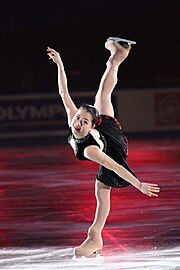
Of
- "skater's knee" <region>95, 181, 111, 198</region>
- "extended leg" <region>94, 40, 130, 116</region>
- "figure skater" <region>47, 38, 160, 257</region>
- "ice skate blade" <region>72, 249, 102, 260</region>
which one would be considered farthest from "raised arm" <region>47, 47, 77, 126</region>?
"ice skate blade" <region>72, 249, 102, 260</region>

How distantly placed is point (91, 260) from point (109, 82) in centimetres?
110

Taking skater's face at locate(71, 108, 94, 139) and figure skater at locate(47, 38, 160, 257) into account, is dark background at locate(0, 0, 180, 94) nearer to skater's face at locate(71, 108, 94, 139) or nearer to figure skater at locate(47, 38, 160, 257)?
figure skater at locate(47, 38, 160, 257)

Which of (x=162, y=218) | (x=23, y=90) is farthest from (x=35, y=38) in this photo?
(x=162, y=218)

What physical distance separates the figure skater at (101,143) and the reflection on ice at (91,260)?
13 centimetres

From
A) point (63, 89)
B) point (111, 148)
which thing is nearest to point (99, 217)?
point (111, 148)

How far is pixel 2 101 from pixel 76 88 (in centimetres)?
222

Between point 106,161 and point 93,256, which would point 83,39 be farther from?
point 106,161

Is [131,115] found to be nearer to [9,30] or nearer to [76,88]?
[76,88]

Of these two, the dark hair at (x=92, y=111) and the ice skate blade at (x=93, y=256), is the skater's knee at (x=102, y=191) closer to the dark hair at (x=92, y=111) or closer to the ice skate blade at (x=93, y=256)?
the ice skate blade at (x=93, y=256)

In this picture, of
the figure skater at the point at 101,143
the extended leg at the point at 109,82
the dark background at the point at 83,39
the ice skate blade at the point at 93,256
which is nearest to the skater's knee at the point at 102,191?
the figure skater at the point at 101,143

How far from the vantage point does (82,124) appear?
4.51 meters

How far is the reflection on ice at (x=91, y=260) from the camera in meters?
4.48

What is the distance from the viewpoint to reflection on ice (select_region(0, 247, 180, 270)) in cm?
448

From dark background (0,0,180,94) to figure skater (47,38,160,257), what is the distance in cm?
1443
